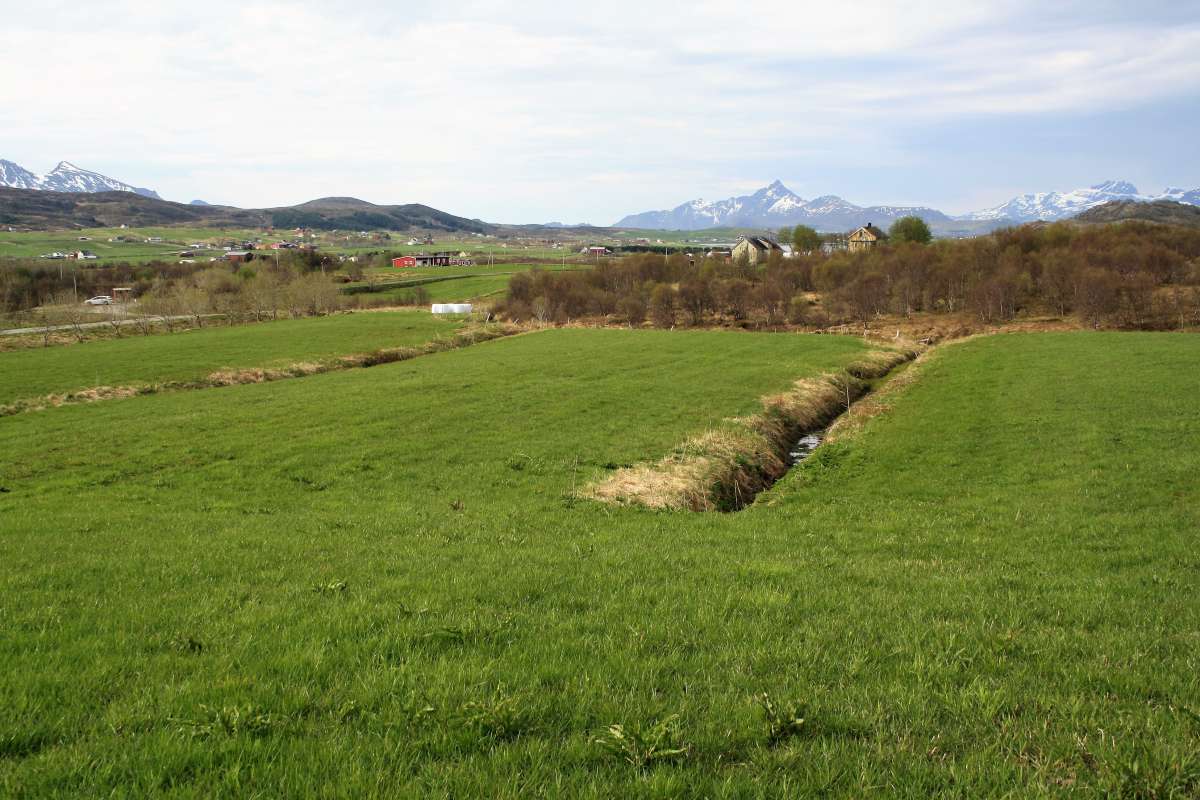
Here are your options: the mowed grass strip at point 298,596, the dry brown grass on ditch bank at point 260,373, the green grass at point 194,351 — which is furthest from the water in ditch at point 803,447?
the green grass at point 194,351

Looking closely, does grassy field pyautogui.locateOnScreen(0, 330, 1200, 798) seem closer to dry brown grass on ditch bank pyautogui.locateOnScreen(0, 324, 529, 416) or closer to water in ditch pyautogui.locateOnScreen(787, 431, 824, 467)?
water in ditch pyautogui.locateOnScreen(787, 431, 824, 467)

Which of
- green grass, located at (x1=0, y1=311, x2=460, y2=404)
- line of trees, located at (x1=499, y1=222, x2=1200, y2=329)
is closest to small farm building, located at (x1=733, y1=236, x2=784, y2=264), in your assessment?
line of trees, located at (x1=499, y1=222, x2=1200, y2=329)

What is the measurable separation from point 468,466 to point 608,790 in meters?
20.6

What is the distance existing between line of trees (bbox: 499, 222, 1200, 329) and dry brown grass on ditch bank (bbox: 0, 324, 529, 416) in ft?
96.7

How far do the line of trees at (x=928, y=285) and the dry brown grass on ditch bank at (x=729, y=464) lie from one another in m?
50.3

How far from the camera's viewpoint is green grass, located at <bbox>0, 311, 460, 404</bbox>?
145 feet

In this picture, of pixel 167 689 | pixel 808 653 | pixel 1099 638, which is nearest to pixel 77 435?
pixel 167 689

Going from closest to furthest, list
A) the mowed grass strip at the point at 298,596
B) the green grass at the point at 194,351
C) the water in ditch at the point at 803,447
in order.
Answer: the mowed grass strip at the point at 298,596 < the water in ditch at the point at 803,447 < the green grass at the point at 194,351

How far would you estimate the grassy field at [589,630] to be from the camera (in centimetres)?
543

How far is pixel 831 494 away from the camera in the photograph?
74.4 feet

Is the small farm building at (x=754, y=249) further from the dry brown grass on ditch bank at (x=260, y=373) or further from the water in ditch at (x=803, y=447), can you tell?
the water in ditch at (x=803, y=447)

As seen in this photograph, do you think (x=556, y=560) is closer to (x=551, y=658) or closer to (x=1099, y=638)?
(x=551, y=658)

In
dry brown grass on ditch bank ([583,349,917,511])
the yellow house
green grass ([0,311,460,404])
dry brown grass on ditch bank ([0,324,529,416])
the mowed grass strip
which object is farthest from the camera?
the yellow house

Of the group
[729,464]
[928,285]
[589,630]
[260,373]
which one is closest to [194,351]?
[260,373]
